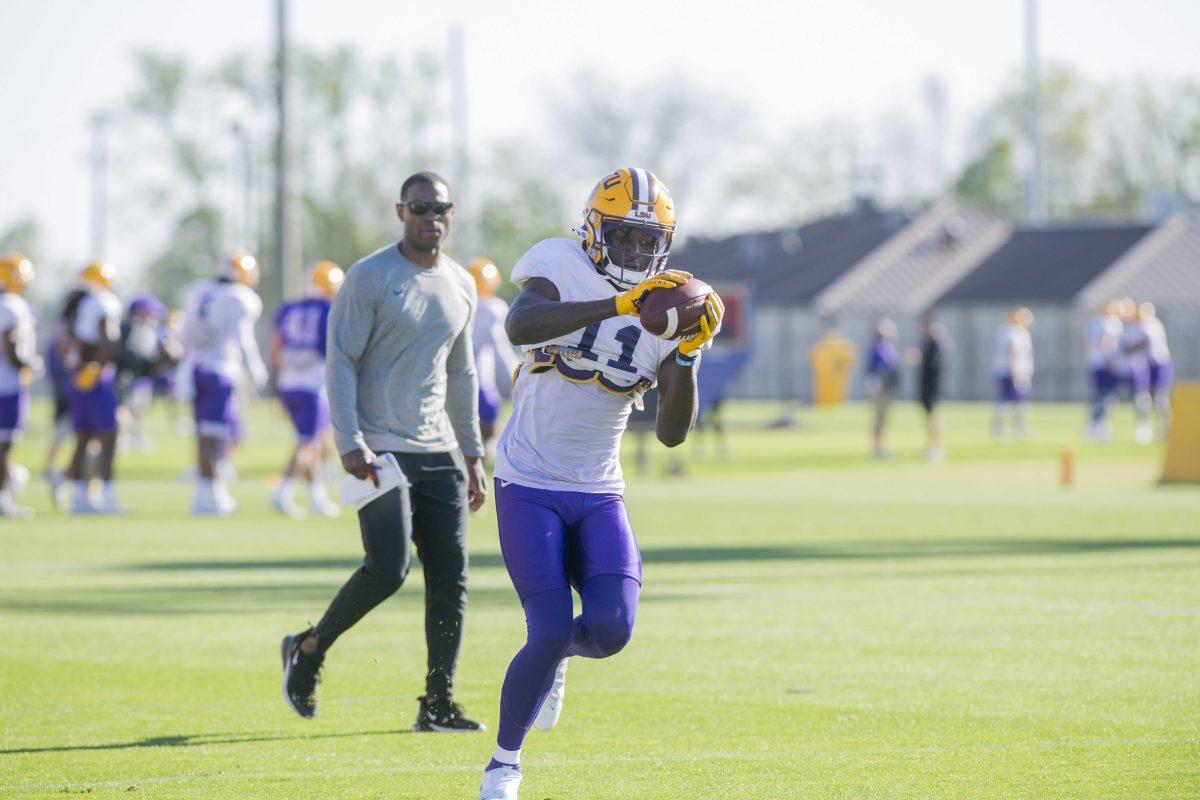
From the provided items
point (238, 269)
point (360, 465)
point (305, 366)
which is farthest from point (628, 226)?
point (238, 269)

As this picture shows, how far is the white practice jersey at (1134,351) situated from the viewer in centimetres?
3291

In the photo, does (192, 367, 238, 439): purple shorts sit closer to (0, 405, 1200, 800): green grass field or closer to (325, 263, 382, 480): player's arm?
(0, 405, 1200, 800): green grass field

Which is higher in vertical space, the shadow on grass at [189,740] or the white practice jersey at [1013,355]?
the white practice jersey at [1013,355]

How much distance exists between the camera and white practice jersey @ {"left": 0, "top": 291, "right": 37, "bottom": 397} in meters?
16.4

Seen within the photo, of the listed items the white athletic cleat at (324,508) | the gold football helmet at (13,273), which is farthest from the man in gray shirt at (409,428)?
the white athletic cleat at (324,508)

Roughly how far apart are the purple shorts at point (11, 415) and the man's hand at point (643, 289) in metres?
11.9

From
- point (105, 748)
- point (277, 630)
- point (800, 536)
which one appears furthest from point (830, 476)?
point (105, 748)

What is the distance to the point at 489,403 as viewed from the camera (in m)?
16.6

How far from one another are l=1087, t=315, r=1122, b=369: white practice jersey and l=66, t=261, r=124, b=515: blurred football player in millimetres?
19887

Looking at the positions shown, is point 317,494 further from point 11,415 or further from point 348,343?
point 348,343

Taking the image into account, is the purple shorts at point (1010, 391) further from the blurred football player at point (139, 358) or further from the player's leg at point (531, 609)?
the player's leg at point (531, 609)

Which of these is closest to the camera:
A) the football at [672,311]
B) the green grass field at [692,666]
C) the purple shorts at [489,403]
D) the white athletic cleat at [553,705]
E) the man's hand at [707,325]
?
the football at [672,311]

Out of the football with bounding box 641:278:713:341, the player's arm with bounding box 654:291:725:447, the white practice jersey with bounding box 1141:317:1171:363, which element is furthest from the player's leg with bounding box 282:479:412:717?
the white practice jersey with bounding box 1141:317:1171:363

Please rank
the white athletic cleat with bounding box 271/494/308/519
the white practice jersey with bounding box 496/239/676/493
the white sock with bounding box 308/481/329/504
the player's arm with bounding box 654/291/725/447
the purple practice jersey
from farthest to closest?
the white sock with bounding box 308/481/329/504 < the white athletic cleat with bounding box 271/494/308/519 < the purple practice jersey < the white practice jersey with bounding box 496/239/676/493 < the player's arm with bounding box 654/291/725/447
